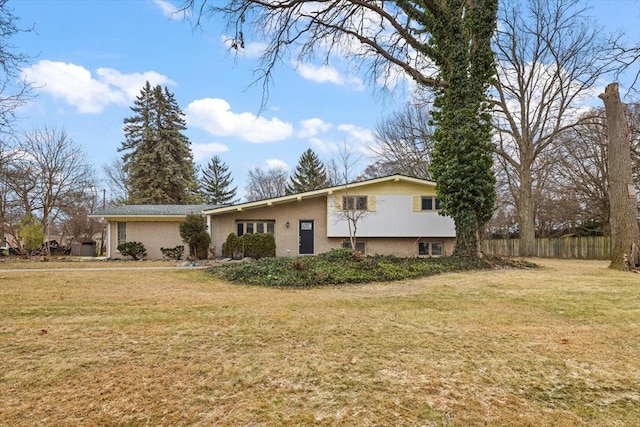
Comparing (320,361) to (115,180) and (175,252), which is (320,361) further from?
(115,180)

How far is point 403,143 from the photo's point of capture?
2827cm

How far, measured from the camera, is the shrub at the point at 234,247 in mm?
16438

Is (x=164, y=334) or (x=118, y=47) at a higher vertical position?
(x=118, y=47)

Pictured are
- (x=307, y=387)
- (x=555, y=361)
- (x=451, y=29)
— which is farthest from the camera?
(x=451, y=29)

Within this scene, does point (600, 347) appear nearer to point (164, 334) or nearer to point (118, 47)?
point (164, 334)

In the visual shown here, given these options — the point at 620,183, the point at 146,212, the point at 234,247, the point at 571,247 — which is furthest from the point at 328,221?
the point at 571,247

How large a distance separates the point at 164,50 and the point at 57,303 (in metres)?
9.46

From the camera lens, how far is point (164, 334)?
13.7 feet

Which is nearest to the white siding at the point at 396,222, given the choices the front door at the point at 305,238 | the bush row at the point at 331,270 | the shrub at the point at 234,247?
the front door at the point at 305,238

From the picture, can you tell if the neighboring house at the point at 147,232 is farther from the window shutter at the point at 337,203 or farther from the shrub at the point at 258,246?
the window shutter at the point at 337,203

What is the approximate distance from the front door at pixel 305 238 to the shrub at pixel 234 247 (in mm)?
2947


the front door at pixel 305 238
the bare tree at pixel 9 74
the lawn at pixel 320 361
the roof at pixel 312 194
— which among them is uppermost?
the bare tree at pixel 9 74

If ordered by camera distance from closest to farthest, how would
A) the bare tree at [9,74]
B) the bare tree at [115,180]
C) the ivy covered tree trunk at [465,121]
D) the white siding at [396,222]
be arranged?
1. the bare tree at [9,74]
2. the ivy covered tree trunk at [465,121]
3. the white siding at [396,222]
4. the bare tree at [115,180]

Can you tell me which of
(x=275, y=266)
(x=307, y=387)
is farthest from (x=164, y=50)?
(x=307, y=387)
